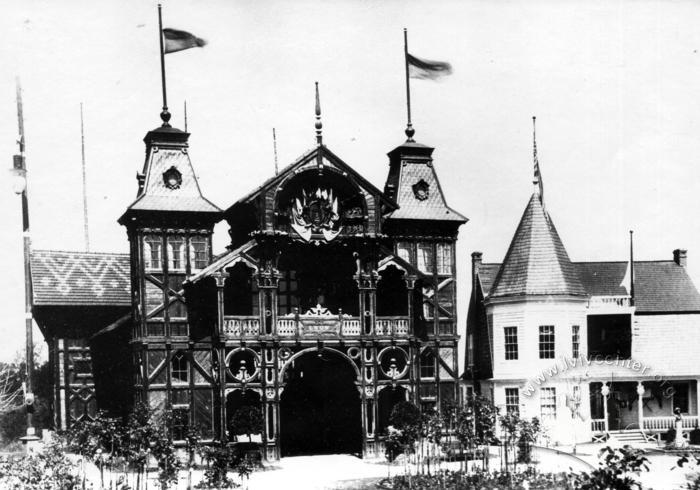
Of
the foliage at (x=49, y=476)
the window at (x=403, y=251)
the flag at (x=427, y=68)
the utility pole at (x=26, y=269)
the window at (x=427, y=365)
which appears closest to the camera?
the foliage at (x=49, y=476)

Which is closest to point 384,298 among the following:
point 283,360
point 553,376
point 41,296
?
point 283,360

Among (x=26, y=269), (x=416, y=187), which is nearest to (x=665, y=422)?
(x=416, y=187)

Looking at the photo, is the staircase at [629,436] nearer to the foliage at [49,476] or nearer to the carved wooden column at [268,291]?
the carved wooden column at [268,291]

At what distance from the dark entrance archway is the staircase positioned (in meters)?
12.2

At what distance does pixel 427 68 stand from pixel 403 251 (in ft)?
25.5

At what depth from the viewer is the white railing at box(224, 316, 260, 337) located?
33.9 m

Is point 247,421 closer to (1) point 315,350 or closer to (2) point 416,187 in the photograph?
(1) point 315,350

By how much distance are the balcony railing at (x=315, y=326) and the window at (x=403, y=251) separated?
397 centimetres

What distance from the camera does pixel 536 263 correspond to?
41.1 metres

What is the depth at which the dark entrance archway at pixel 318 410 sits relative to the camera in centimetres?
3716

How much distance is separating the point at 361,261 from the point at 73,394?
13.3 metres

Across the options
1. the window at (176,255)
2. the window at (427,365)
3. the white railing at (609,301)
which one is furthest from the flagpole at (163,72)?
the white railing at (609,301)

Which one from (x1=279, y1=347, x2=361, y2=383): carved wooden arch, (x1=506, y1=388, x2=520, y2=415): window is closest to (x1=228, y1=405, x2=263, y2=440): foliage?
(x1=279, y1=347, x2=361, y2=383): carved wooden arch

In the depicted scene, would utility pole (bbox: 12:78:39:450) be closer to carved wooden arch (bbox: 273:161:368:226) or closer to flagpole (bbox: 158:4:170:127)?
flagpole (bbox: 158:4:170:127)
